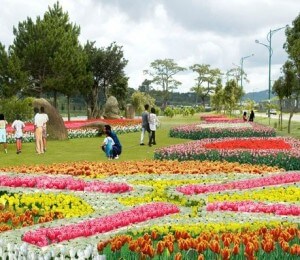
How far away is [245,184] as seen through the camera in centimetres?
1129

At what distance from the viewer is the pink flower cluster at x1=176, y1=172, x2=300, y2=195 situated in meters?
10.5

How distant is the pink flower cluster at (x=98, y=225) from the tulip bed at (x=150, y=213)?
12 millimetres

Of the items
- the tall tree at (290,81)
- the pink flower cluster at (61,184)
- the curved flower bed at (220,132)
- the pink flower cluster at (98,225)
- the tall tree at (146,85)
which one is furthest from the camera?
the tall tree at (146,85)

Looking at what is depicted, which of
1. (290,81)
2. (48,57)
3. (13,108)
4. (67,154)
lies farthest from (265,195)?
(48,57)

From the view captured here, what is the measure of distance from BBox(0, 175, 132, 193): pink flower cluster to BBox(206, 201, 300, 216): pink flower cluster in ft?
8.22

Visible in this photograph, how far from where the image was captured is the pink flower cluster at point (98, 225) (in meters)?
6.77

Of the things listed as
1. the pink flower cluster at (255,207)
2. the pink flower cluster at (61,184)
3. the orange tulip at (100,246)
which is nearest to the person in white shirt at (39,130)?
the pink flower cluster at (61,184)

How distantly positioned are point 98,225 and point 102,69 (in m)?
53.5

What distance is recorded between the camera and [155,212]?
819 centimetres

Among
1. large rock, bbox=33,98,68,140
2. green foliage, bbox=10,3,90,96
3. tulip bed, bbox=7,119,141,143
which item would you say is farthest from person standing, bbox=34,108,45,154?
green foliage, bbox=10,3,90,96

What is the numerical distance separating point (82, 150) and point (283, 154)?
10.2 meters

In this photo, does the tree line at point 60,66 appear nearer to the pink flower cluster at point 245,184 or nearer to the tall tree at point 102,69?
the tall tree at point 102,69

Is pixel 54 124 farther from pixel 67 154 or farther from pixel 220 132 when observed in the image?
pixel 220 132

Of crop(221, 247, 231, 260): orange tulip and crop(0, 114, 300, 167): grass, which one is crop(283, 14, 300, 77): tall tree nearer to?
crop(0, 114, 300, 167): grass
